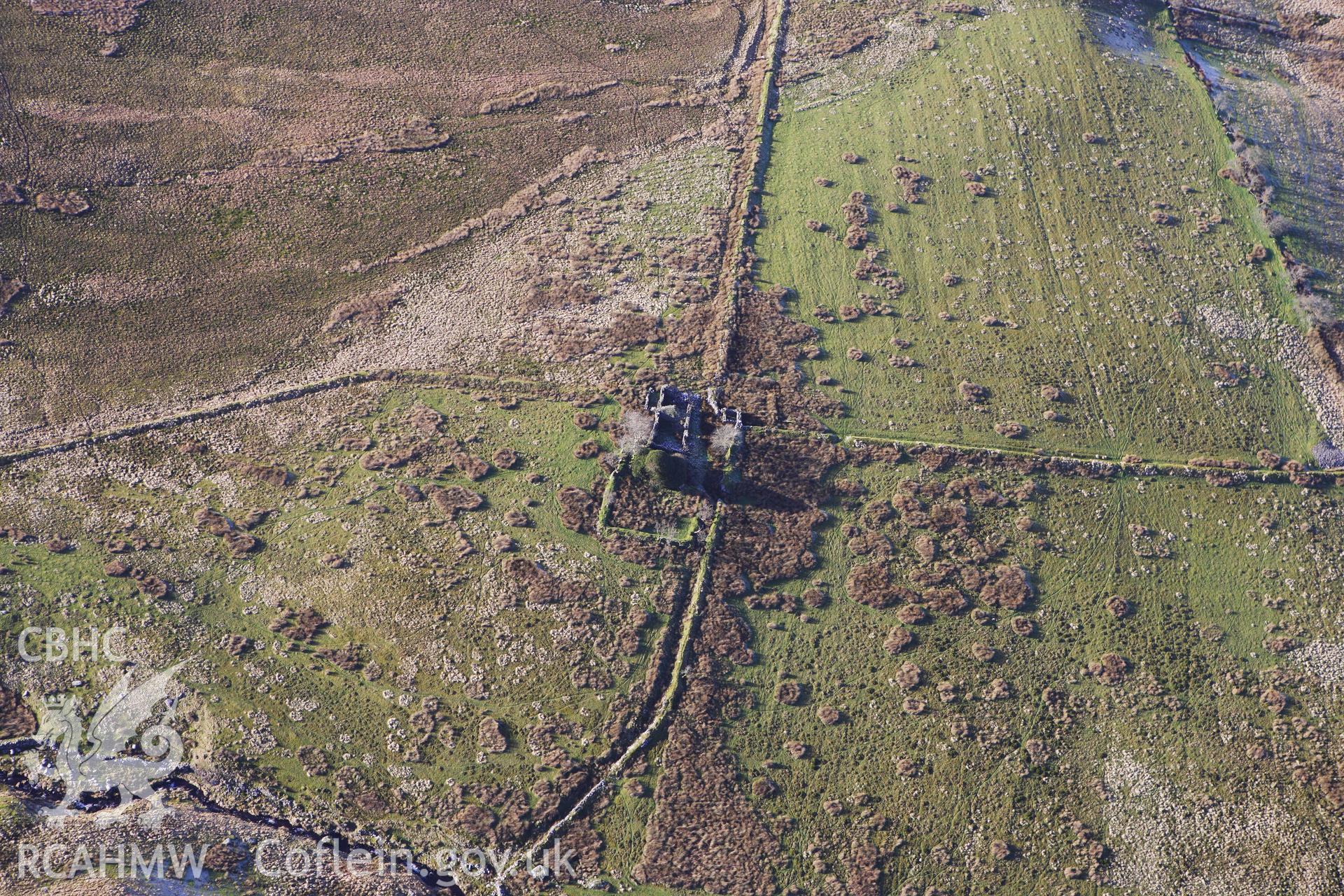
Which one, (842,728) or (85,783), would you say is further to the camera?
(842,728)

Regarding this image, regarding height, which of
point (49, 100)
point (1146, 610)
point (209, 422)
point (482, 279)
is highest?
point (49, 100)

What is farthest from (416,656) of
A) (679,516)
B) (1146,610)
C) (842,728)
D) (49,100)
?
(49,100)

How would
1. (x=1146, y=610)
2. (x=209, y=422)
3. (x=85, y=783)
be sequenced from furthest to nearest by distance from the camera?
(x=209, y=422), (x=1146, y=610), (x=85, y=783)

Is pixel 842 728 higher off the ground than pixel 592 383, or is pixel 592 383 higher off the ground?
pixel 592 383

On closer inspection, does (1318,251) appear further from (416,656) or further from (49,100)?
(49,100)

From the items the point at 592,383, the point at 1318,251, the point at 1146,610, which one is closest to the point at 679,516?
the point at 592,383

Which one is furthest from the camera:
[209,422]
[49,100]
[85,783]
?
[49,100]

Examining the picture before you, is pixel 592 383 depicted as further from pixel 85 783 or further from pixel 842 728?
pixel 85 783
